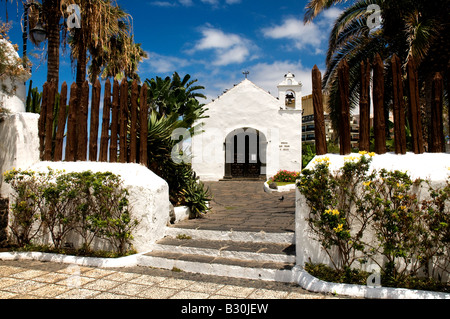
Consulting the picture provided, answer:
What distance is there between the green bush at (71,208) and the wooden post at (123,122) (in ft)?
2.24

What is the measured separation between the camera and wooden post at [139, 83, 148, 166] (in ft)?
18.5

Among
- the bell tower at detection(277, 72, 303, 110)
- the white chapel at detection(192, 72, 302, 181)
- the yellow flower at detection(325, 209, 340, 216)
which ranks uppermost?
the bell tower at detection(277, 72, 303, 110)

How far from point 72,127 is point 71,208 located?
58.7 inches

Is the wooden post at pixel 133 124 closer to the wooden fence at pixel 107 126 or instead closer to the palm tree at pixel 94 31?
the wooden fence at pixel 107 126

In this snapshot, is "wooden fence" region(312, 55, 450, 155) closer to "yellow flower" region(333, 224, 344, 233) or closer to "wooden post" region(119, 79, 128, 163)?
"yellow flower" region(333, 224, 344, 233)

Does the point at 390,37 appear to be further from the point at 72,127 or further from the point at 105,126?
the point at 72,127

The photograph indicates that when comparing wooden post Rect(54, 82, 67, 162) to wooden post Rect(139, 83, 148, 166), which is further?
wooden post Rect(54, 82, 67, 162)

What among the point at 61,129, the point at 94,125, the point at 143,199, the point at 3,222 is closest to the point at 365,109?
the point at 143,199

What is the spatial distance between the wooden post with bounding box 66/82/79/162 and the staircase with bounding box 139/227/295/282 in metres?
2.21

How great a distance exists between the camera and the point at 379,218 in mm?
3629

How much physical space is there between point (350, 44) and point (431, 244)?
439 inches

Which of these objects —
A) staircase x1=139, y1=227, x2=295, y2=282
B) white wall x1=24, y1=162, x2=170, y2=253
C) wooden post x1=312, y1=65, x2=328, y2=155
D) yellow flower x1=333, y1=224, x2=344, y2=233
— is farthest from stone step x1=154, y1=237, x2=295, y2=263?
wooden post x1=312, y1=65, x2=328, y2=155

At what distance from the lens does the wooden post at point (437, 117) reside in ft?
13.6

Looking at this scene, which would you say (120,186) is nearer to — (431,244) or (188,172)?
(188,172)
